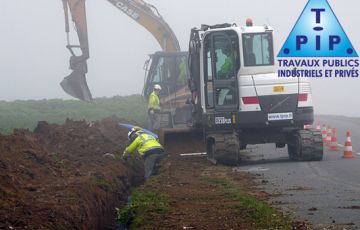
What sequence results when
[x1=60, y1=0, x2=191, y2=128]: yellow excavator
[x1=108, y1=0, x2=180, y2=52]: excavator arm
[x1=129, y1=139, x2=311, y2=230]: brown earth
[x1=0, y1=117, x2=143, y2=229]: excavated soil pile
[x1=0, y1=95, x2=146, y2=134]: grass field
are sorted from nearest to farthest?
[x1=129, y1=139, x2=311, y2=230]: brown earth, [x1=0, y1=117, x2=143, y2=229]: excavated soil pile, [x1=60, y1=0, x2=191, y2=128]: yellow excavator, [x1=108, y1=0, x2=180, y2=52]: excavator arm, [x1=0, y1=95, x2=146, y2=134]: grass field

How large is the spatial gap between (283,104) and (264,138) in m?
1.10

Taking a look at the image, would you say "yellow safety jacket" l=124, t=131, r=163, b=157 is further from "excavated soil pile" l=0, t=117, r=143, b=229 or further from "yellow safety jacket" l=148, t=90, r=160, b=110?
"yellow safety jacket" l=148, t=90, r=160, b=110

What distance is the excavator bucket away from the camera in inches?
1120

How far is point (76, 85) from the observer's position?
2848cm

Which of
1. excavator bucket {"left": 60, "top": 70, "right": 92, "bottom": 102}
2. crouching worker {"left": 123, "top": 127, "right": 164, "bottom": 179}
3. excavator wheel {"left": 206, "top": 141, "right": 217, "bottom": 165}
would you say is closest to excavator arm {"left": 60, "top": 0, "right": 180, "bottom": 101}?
excavator bucket {"left": 60, "top": 70, "right": 92, "bottom": 102}

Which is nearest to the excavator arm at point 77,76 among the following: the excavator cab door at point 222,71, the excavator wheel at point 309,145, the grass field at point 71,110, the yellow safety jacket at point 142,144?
the grass field at point 71,110

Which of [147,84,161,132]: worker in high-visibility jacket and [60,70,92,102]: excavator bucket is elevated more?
[60,70,92,102]: excavator bucket

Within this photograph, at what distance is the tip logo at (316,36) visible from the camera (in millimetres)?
18969

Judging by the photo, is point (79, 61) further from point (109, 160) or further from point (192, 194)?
point (192, 194)

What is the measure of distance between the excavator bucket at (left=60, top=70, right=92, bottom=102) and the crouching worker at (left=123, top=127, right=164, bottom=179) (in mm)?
10579

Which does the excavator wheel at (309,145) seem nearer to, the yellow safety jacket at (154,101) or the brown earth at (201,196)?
the brown earth at (201,196)

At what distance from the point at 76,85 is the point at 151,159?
35.7 feet

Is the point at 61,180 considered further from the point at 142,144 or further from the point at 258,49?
the point at 258,49

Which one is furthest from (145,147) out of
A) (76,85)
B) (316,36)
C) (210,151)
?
(76,85)
